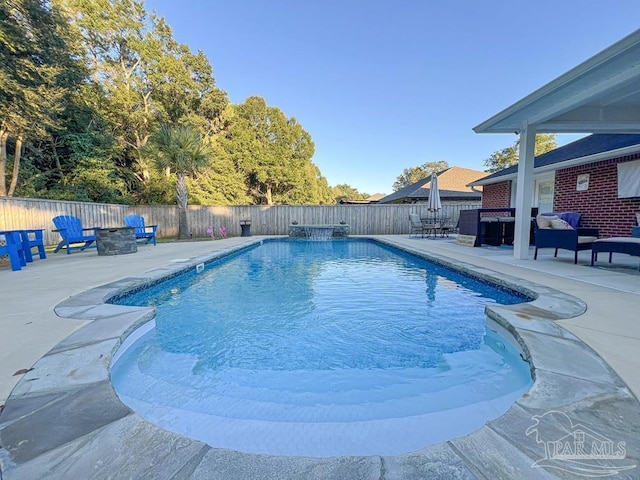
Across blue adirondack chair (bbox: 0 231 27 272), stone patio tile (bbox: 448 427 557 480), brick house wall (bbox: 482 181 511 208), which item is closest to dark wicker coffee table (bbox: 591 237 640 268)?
stone patio tile (bbox: 448 427 557 480)

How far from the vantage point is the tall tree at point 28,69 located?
9133 millimetres

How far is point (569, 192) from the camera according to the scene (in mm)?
8695

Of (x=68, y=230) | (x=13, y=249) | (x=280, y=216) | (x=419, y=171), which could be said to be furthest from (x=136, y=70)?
(x=419, y=171)

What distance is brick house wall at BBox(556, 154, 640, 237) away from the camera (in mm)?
7000

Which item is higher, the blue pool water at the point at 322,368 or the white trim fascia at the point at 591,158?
the white trim fascia at the point at 591,158

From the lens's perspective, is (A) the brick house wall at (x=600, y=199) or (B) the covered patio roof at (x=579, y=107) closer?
(B) the covered patio roof at (x=579, y=107)

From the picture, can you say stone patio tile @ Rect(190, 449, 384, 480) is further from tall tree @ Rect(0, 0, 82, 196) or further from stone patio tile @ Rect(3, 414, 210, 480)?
tall tree @ Rect(0, 0, 82, 196)

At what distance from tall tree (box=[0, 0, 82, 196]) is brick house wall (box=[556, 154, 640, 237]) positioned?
56.6 feet

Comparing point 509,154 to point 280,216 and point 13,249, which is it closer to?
point 280,216

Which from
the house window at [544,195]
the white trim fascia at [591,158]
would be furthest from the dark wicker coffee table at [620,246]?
the house window at [544,195]

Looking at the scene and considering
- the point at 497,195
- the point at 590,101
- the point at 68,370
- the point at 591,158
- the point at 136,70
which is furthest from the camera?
the point at 136,70

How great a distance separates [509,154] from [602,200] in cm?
2077

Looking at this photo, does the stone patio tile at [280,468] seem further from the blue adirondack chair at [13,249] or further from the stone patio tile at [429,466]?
the blue adirondack chair at [13,249]

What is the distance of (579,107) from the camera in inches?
211
